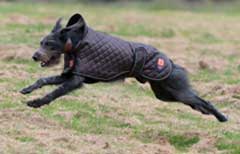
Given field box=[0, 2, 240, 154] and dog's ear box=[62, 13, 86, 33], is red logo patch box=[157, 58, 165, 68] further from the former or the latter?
dog's ear box=[62, 13, 86, 33]

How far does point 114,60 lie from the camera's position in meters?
9.24

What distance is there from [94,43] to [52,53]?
0.49 m

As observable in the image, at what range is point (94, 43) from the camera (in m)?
9.09

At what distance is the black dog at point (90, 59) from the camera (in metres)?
9.07

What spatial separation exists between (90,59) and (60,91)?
1.64 feet

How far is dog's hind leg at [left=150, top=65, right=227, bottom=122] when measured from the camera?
966cm

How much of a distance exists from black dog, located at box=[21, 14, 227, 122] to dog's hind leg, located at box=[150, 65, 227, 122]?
0.03 meters

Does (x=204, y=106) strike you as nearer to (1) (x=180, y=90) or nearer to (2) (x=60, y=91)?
(1) (x=180, y=90)

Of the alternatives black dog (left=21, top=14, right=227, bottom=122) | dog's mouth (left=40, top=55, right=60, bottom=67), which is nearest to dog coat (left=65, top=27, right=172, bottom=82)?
black dog (left=21, top=14, right=227, bottom=122)

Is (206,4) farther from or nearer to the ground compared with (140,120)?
nearer to the ground

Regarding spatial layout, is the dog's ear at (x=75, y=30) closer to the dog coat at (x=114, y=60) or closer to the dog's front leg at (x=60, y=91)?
the dog coat at (x=114, y=60)

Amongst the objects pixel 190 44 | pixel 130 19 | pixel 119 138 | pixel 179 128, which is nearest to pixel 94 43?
pixel 119 138

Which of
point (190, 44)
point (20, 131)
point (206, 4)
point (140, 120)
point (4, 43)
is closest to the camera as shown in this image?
point (20, 131)

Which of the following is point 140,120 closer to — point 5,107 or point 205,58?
point 5,107
